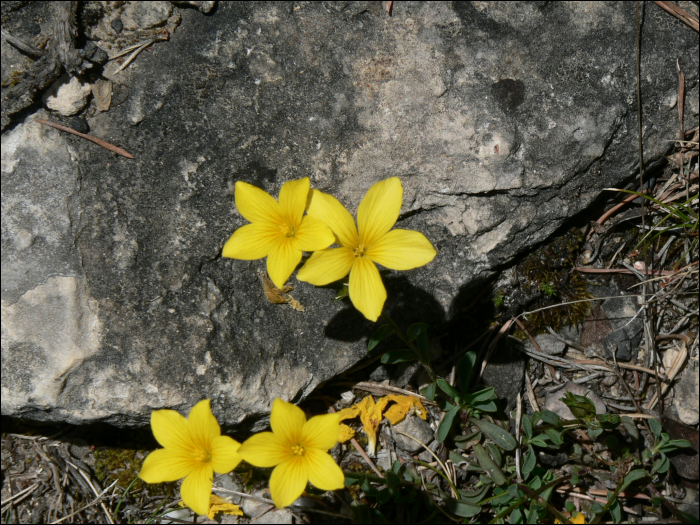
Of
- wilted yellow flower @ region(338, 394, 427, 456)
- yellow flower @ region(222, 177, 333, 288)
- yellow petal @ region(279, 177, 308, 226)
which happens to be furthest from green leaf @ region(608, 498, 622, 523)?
yellow petal @ region(279, 177, 308, 226)

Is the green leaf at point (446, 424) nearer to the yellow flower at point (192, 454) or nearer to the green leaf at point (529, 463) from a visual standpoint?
the green leaf at point (529, 463)

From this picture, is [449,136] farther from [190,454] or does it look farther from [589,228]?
[190,454]

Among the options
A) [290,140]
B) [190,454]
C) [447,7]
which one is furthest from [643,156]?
[190,454]

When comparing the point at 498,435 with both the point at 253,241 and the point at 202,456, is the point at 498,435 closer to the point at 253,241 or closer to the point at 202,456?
the point at 202,456

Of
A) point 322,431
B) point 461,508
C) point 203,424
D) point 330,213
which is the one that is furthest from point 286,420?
point 461,508

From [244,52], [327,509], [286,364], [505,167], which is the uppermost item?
[244,52]
